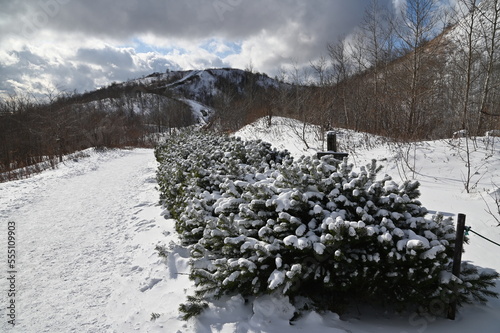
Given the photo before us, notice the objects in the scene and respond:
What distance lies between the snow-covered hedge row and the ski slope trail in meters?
1.57

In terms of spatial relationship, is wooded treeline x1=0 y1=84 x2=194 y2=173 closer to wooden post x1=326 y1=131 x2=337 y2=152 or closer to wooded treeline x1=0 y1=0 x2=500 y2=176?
wooded treeline x1=0 y1=0 x2=500 y2=176

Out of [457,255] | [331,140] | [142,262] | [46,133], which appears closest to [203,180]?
[142,262]

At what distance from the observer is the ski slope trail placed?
3033 mm

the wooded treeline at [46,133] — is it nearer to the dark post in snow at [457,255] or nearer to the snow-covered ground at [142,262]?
the snow-covered ground at [142,262]

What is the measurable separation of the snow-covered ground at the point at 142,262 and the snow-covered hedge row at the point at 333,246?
0.20 meters

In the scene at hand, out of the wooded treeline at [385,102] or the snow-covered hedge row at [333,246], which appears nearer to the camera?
the snow-covered hedge row at [333,246]

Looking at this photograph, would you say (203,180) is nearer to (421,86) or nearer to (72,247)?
(72,247)

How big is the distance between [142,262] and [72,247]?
174 centimetres

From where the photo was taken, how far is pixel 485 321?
220cm

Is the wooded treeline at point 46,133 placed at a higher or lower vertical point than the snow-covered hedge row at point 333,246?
higher

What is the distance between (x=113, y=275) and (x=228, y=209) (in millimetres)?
2123

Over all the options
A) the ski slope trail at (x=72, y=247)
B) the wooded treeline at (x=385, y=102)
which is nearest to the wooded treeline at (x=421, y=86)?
the wooded treeline at (x=385, y=102)

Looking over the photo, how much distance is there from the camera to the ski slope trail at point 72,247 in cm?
303

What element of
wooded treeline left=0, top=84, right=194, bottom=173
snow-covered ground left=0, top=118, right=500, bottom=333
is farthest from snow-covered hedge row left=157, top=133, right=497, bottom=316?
wooded treeline left=0, top=84, right=194, bottom=173
